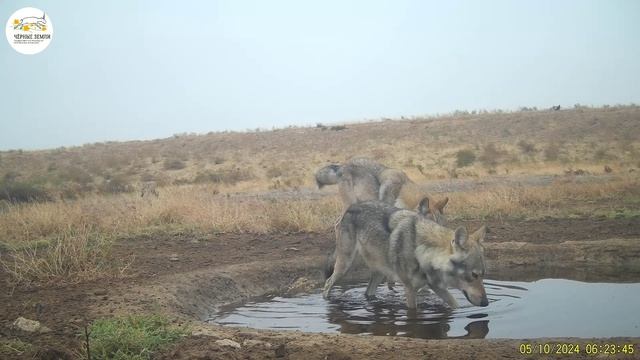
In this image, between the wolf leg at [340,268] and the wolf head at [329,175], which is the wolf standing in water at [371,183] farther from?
the wolf leg at [340,268]

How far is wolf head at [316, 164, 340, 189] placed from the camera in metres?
14.3

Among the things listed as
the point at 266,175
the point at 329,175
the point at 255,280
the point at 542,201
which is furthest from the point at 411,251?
the point at 266,175

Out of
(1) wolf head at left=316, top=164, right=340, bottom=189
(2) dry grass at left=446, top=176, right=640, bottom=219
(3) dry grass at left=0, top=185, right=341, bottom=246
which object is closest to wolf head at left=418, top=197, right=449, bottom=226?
(1) wolf head at left=316, top=164, right=340, bottom=189

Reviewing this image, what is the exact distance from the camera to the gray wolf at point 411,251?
28.1ft

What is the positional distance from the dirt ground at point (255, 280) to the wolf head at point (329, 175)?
121cm

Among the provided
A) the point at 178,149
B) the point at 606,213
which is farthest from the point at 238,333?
the point at 178,149

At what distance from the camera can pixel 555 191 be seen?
18.7 m

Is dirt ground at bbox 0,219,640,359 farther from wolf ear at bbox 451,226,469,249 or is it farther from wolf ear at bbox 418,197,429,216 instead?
wolf ear at bbox 451,226,469,249

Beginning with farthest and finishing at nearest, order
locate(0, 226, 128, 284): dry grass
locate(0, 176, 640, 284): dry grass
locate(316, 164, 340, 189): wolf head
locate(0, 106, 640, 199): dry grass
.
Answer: locate(0, 106, 640, 199): dry grass, locate(0, 176, 640, 284): dry grass, locate(316, 164, 340, 189): wolf head, locate(0, 226, 128, 284): dry grass

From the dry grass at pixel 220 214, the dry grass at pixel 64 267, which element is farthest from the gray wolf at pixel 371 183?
the dry grass at pixel 64 267

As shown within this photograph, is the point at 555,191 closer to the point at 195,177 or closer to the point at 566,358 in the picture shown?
the point at 566,358

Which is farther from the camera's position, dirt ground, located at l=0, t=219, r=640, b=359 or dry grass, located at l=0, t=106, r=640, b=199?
dry grass, located at l=0, t=106, r=640, b=199

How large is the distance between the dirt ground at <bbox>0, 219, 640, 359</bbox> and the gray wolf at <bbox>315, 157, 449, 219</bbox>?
1187 mm

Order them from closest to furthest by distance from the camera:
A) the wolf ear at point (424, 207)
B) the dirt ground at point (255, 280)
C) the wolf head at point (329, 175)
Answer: the dirt ground at point (255, 280) < the wolf ear at point (424, 207) < the wolf head at point (329, 175)
